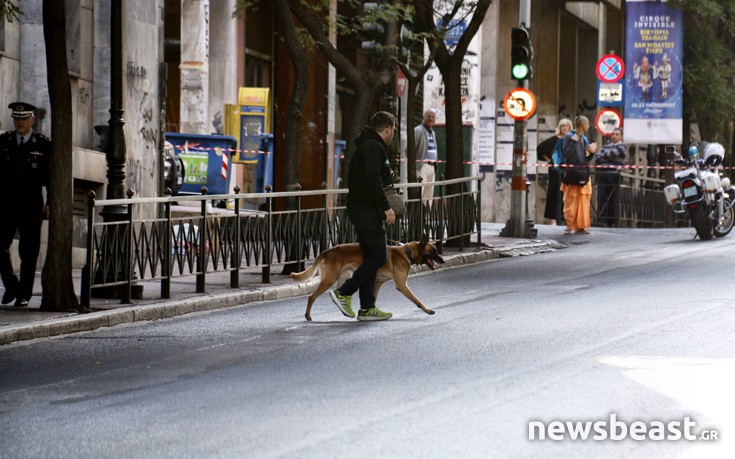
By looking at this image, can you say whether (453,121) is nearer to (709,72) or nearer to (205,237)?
(205,237)

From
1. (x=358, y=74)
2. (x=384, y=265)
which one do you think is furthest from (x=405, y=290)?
(x=358, y=74)

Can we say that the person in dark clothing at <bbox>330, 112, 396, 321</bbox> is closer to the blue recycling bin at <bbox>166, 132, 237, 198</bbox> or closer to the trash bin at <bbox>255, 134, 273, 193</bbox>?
the blue recycling bin at <bbox>166, 132, 237, 198</bbox>

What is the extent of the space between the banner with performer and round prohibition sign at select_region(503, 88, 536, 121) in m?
9.52

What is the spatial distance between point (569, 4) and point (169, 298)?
31.0 meters

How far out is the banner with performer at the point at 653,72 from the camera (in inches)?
1409

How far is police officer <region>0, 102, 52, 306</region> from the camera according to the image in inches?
578

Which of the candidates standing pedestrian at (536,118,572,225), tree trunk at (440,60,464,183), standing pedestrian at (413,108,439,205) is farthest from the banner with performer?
tree trunk at (440,60,464,183)

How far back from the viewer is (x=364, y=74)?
854 inches

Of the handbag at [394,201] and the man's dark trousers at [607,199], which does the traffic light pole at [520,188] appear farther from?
the handbag at [394,201]

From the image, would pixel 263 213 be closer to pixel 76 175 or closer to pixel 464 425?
pixel 76 175

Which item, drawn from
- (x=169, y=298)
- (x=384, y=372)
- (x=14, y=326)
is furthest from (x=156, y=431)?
(x=169, y=298)

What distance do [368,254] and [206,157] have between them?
34.2ft

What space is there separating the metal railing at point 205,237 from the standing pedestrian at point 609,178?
37.0 feet

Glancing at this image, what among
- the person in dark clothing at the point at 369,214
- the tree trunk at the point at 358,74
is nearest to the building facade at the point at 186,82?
the tree trunk at the point at 358,74
